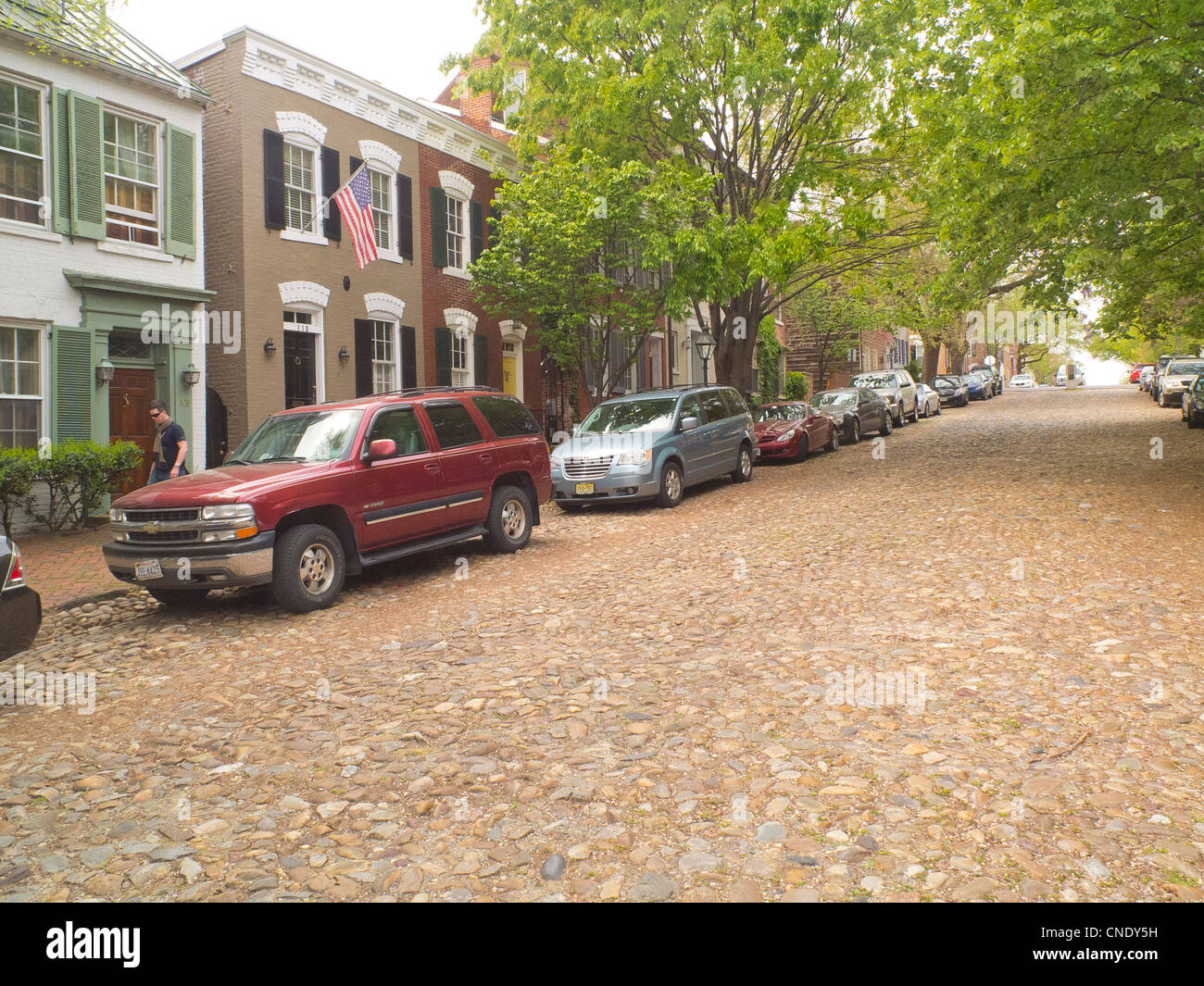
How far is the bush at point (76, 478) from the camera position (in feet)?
43.4

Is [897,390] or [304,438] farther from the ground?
[897,390]

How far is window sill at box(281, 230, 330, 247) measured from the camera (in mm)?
18422

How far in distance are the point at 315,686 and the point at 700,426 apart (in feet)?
35.5

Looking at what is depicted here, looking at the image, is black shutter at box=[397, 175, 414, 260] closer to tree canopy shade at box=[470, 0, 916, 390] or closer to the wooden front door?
tree canopy shade at box=[470, 0, 916, 390]

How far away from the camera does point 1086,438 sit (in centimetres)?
2242

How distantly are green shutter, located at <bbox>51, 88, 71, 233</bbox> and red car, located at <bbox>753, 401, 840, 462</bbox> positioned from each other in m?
13.6

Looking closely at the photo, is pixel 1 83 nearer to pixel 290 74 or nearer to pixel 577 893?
pixel 290 74

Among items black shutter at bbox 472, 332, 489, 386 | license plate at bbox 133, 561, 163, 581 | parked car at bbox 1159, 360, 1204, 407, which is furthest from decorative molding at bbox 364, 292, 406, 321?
parked car at bbox 1159, 360, 1204, 407

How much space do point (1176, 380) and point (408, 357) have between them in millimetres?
26342

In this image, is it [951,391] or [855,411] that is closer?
[855,411]

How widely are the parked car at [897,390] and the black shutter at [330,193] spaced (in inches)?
726

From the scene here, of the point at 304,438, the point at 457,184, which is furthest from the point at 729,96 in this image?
the point at 304,438

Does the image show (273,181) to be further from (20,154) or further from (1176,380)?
(1176,380)

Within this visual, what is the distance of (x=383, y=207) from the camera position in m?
21.0
